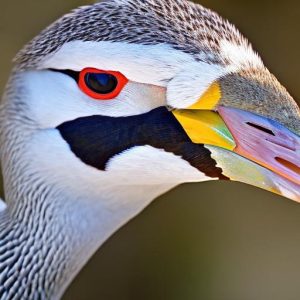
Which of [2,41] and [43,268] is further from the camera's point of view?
[2,41]

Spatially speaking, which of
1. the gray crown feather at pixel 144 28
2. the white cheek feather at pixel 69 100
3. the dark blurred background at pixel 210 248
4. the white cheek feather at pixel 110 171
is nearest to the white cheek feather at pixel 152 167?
the white cheek feather at pixel 110 171

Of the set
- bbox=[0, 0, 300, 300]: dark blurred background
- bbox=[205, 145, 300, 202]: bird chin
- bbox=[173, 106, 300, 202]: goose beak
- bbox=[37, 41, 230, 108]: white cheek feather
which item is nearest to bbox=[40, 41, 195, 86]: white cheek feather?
bbox=[37, 41, 230, 108]: white cheek feather

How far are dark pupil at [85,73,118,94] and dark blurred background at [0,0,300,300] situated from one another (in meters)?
2.22

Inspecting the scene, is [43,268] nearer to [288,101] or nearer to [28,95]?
[28,95]

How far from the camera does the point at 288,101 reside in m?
1.99

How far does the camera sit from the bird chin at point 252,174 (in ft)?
6.42

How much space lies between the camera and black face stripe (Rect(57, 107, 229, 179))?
2016 millimetres

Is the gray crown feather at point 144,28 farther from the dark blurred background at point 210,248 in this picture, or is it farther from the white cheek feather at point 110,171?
the dark blurred background at point 210,248

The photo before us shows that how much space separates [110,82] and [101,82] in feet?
0.08

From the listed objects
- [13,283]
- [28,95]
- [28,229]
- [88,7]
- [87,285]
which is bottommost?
[87,285]

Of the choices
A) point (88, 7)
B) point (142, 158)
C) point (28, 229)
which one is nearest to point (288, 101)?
point (142, 158)

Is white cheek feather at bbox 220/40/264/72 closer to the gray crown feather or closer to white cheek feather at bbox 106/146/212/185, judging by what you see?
the gray crown feather

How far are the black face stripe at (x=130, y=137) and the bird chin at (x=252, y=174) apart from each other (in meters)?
0.02

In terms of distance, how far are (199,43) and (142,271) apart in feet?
8.14
